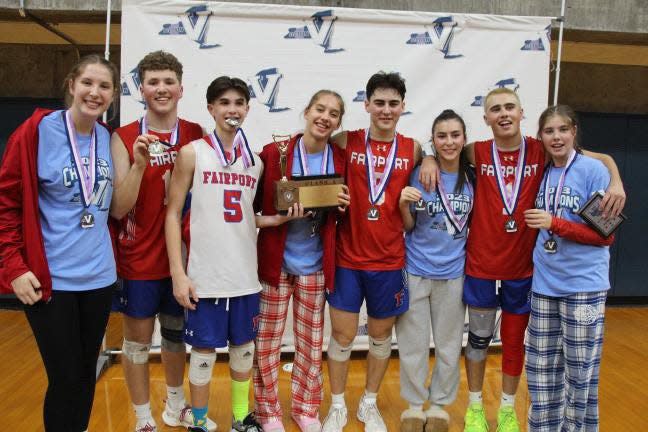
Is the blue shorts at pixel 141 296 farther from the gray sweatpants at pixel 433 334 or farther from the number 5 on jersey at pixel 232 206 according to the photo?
the gray sweatpants at pixel 433 334

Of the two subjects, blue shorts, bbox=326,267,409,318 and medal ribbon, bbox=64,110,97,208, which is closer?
medal ribbon, bbox=64,110,97,208

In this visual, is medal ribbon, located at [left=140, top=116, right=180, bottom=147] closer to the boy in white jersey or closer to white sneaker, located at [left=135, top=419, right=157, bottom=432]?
the boy in white jersey

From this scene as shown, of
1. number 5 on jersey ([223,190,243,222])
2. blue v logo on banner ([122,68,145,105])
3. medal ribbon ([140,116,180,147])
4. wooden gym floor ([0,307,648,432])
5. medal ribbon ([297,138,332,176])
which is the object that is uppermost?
blue v logo on banner ([122,68,145,105])

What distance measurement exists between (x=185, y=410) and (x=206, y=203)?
1.27 m

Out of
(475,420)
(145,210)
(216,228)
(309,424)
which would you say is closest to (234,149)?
(216,228)

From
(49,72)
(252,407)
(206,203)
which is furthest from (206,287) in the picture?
(49,72)

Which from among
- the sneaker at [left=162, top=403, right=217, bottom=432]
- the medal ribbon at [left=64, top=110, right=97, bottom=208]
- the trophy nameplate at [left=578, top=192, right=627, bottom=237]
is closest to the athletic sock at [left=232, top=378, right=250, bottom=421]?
the sneaker at [left=162, top=403, right=217, bottom=432]

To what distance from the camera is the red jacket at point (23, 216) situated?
6.31 feet

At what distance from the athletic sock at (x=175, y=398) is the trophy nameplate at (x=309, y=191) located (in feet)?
4.09

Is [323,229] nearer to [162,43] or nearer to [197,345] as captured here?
[197,345]

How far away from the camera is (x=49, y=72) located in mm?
5062

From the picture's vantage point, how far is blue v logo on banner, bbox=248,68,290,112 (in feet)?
11.9

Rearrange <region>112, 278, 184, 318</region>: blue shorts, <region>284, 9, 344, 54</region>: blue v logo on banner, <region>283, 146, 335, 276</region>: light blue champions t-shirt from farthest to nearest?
<region>284, 9, 344, 54</region>: blue v logo on banner
<region>283, 146, 335, 276</region>: light blue champions t-shirt
<region>112, 278, 184, 318</region>: blue shorts

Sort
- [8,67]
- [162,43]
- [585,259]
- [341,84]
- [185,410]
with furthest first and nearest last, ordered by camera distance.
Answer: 1. [8,67]
2. [341,84]
3. [162,43]
4. [185,410]
5. [585,259]
